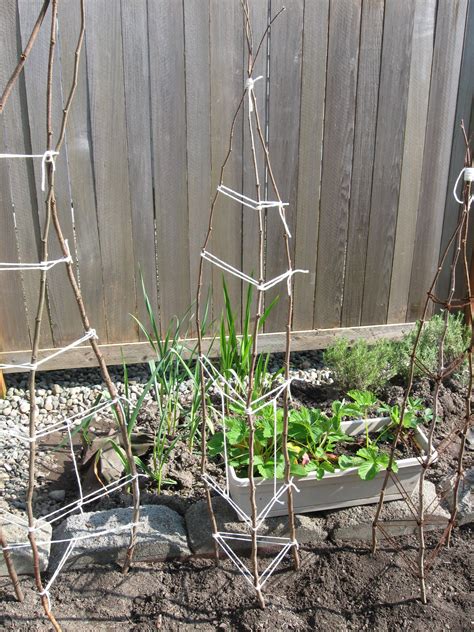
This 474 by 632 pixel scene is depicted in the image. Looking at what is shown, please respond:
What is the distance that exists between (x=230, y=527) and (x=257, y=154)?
1.80 meters

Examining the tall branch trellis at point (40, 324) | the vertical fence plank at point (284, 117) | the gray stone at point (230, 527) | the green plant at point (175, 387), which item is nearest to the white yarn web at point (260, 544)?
the gray stone at point (230, 527)

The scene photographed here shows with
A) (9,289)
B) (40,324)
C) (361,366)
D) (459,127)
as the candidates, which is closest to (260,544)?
(40,324)

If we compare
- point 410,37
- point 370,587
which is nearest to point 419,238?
point 410,37

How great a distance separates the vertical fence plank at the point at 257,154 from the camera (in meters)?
2.83

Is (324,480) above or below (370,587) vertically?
above

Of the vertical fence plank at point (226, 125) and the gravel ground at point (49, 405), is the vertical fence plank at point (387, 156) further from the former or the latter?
the vertical fence plank at point (226, 125)

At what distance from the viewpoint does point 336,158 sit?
3141mm

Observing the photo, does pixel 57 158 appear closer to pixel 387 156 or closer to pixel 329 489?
pixel 387 156

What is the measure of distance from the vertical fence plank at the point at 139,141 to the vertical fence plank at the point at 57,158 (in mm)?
310

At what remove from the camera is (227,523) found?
2.04 metres

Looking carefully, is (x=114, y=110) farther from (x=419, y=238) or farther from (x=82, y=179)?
(x=419, y=238)

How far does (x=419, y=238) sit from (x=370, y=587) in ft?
6.67

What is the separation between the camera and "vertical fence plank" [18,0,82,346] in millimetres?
2650

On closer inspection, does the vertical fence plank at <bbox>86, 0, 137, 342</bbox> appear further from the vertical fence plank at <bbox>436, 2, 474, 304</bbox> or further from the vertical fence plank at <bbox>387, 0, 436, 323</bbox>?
the vertical fence plank at <bbox>436, 2, 474, 304</bbox>
